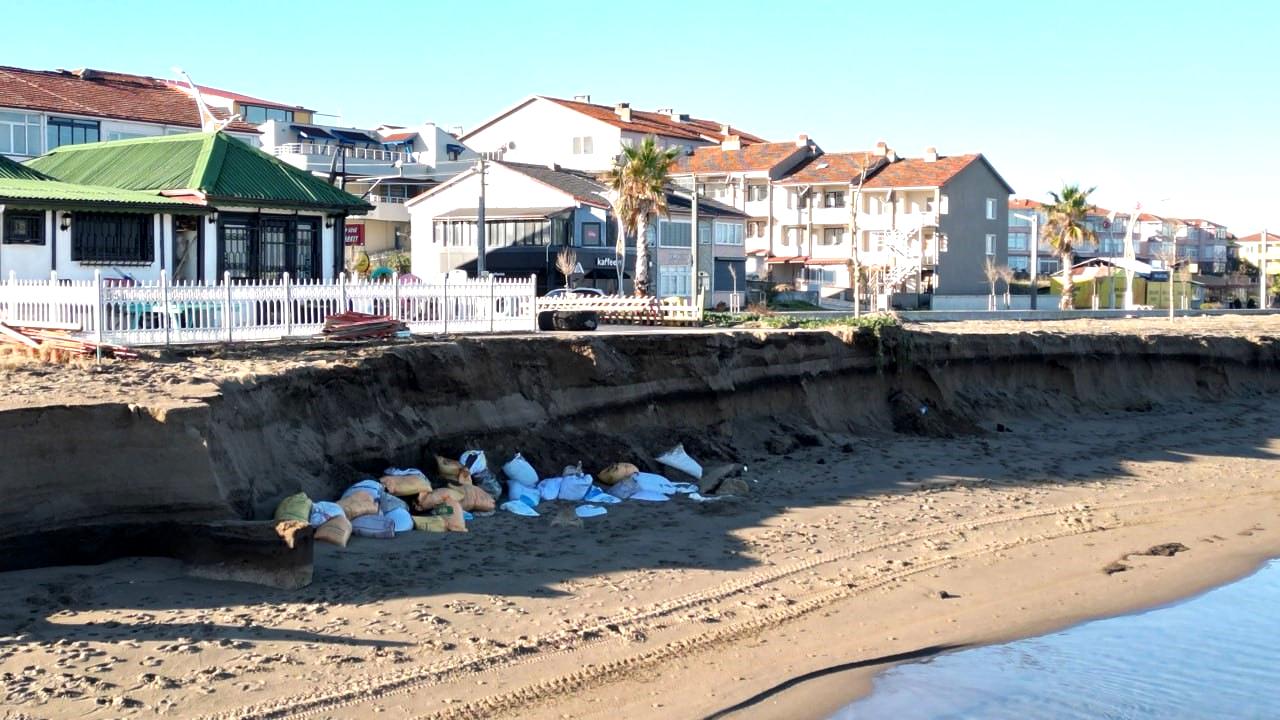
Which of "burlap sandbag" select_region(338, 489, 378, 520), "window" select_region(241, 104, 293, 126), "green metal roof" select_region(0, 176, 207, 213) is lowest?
"burlap sandbag" select_region(338, 489, 378, 520)

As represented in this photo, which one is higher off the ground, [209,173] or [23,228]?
[209,173]

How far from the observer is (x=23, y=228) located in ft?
82.2

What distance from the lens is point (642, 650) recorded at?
33.0 ft

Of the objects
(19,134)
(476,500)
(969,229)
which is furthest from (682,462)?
(969,229)

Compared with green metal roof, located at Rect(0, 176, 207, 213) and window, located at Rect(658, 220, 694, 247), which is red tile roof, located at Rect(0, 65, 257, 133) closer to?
green metal roof, located at Rect(0, 176, 207, 213)

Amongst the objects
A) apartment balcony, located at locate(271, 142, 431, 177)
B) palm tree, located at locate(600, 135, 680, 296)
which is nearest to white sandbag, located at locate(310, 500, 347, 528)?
palm tree, located at locate(600, 135, 680, 296)

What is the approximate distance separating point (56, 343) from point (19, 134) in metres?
31.7

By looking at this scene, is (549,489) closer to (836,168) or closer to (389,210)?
(389,210)

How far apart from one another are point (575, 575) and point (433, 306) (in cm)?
1057

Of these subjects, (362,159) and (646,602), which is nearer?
(646,602)

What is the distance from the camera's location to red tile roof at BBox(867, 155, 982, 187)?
7162 centimetres

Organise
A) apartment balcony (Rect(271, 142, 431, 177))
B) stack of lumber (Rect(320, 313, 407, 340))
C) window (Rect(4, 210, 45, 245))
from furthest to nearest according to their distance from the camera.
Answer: apartment balcony (Rect(271, 142, 431, 177)) → window (Rect(4, 210, 45, 245)) → stack of lumber (Rect(320, 313, 407, 340))

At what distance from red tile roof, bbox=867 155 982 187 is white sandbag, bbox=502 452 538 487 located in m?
58.9

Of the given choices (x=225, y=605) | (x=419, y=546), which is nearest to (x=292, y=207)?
(x=419, y=546)
